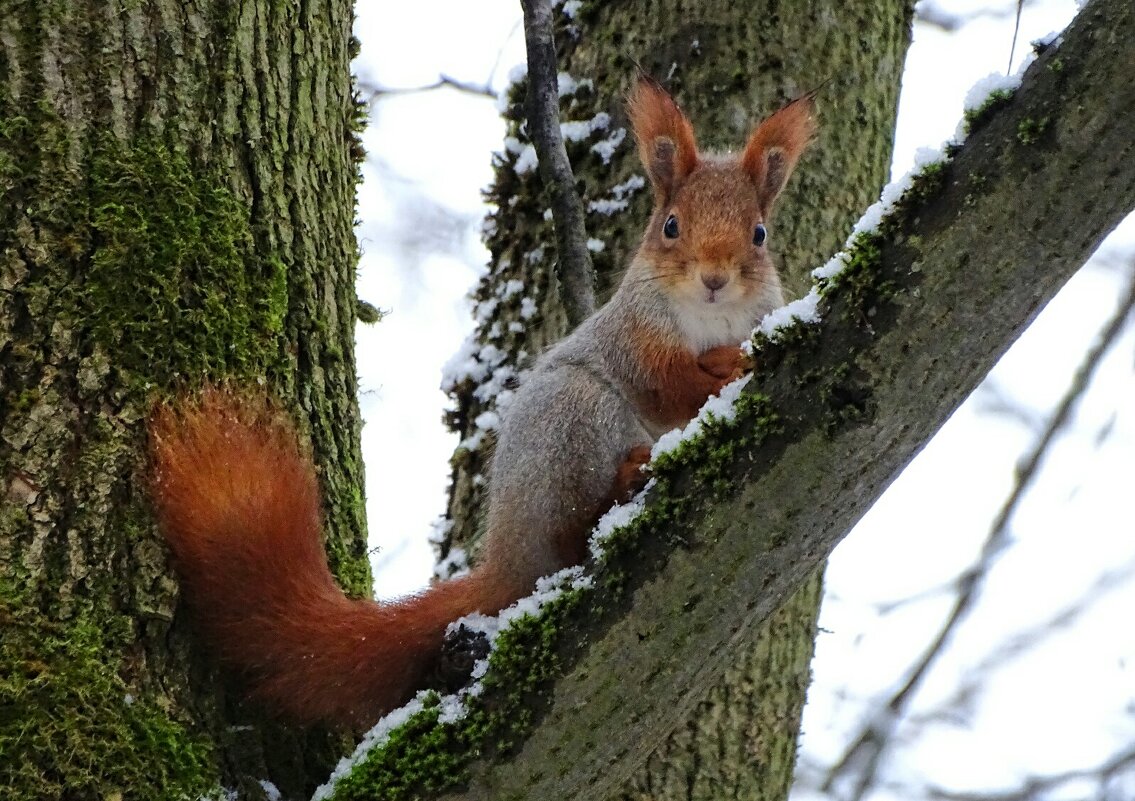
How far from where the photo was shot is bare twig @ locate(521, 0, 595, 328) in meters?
2.68

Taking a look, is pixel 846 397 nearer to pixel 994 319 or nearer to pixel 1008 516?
pixel 994 319

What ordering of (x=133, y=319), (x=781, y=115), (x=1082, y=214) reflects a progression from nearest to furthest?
(x=1082, y=214)
(x=133, y=319)
(x=781, y=115)

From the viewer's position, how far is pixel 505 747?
5.43ft

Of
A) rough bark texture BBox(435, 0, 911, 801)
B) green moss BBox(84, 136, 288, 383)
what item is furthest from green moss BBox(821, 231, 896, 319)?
rough bark texture BBox(435, 0, 911, 801)

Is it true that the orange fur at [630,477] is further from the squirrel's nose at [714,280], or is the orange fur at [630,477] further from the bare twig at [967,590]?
the bare twig at [967,590]

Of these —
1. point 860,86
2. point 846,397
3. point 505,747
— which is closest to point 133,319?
point 505,747

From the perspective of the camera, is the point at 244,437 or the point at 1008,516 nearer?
the point at 244,437

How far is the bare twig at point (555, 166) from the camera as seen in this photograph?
8.78 feet

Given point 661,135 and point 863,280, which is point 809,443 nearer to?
point 863,280

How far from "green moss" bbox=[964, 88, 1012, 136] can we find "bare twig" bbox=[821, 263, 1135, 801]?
11.6 feet

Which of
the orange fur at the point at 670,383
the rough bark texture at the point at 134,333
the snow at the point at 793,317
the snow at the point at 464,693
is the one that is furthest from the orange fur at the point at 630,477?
the snow at the point at 793,317

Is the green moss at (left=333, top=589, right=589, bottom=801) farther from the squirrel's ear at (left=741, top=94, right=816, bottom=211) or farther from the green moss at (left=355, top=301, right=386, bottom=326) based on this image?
the squirrel's ear at (left=741, top=94, right=816, bottom=211)

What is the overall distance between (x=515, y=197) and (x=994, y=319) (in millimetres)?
1966

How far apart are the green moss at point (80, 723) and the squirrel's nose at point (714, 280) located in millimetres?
1292
